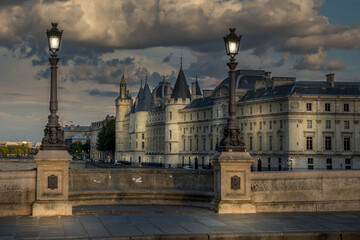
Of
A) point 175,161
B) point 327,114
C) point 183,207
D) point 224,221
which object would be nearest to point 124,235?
point 224,221

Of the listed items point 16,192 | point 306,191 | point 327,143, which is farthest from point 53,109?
point 327,143

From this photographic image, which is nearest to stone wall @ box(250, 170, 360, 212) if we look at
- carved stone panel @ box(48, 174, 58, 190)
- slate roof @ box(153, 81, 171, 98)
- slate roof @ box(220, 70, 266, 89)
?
carved stone panel @ box(48, 174, 58, 190)

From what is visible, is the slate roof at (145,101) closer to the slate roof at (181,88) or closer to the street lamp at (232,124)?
the slate roof at (181,88)

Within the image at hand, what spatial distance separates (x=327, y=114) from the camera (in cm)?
9581

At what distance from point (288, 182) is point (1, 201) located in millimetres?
8717

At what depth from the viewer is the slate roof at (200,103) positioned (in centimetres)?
12591

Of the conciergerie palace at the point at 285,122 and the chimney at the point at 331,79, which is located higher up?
the chimney at the point at 331,79

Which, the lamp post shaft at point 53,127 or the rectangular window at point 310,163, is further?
the rectangular window at point 310,163

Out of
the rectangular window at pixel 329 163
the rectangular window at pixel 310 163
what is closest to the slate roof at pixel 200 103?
the rectangular window at pixel 310 163

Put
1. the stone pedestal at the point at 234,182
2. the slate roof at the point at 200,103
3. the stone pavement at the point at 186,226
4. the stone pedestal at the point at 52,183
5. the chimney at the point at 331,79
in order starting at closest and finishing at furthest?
the stone pavement at the point at 186,226 → the stone pedestal at the point at 52,183 → the stone pedestal at the point at 234,182 → the chimney at the point at 331,79 → the slate roof at the point at 200,103

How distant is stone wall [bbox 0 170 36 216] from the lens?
16.9 m

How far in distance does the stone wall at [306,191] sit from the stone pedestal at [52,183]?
5741mm

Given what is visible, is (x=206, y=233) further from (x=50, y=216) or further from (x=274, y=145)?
(x=274, y=145)

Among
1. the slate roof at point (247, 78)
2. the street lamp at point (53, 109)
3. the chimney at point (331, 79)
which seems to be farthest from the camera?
the slate roof at point (247, 78)
